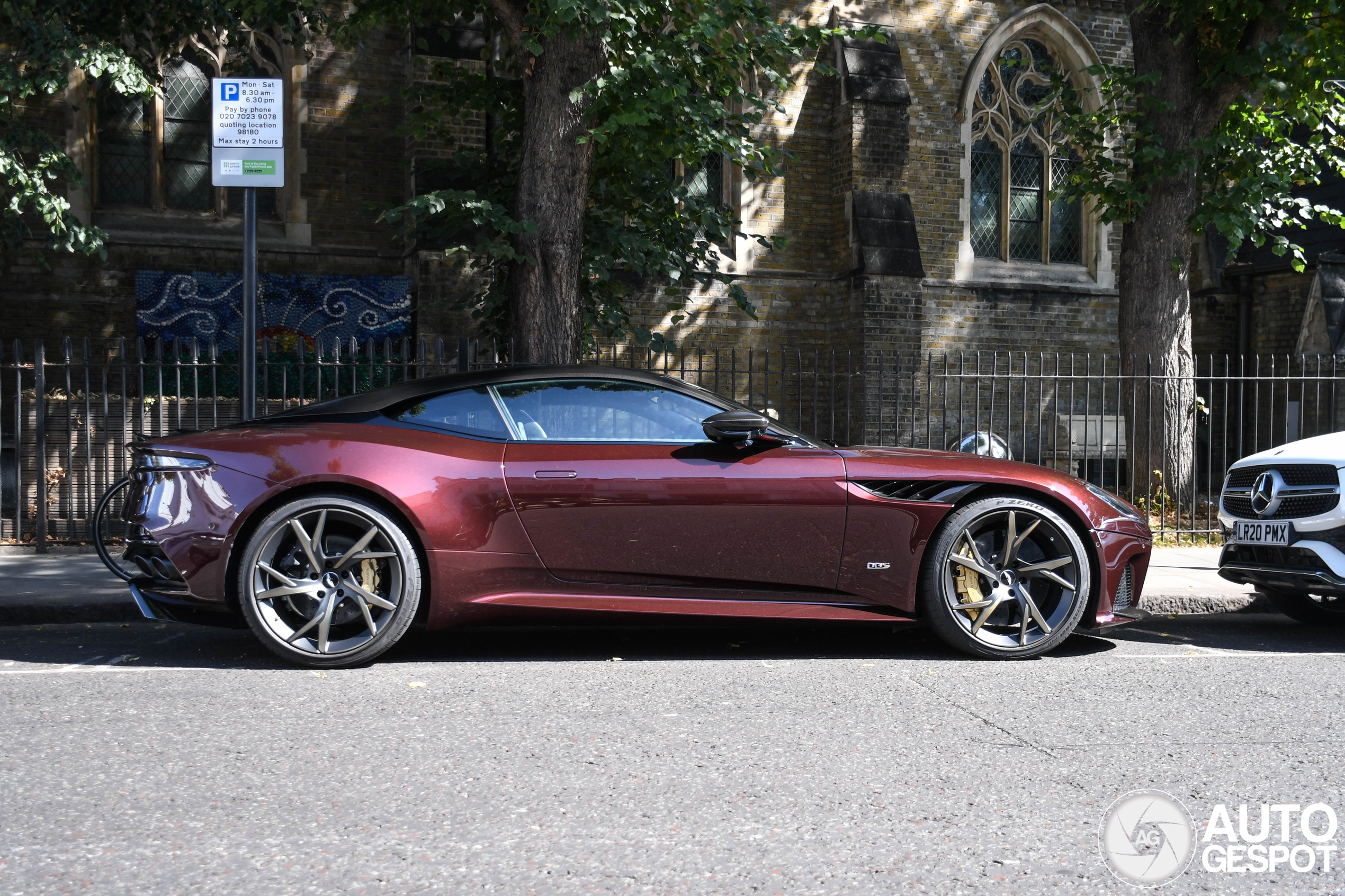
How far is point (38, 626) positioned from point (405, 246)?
887cm

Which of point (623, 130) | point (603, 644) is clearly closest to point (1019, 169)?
point (623, 130)

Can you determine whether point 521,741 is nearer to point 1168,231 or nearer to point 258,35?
point 1168,231

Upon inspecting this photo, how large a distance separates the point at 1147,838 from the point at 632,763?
1.53 m

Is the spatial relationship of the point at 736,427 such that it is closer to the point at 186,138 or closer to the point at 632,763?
the point at 632,763

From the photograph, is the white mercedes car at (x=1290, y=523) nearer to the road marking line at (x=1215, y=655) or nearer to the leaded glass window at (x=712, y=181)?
the road marking line at (x=1215, y=655)

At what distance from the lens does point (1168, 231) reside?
11148 mm

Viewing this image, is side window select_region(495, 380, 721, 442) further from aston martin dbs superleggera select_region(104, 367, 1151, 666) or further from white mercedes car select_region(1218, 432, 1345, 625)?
white mercedes car select_region(1218, 432, 1345, 625)

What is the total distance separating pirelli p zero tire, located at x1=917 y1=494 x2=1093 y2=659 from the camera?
5391 mm

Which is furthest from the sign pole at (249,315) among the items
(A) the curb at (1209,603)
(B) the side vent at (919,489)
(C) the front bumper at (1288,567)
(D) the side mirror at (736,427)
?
(C) the front bumper at (1288,567)

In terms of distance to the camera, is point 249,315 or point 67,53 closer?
point 249,315

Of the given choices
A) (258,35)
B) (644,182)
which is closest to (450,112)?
(644,182)

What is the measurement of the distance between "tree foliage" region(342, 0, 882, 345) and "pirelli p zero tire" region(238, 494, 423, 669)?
3.87 metres

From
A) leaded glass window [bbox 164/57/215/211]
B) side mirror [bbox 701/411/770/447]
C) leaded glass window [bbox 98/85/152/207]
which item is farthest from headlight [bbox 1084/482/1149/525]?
leaded glass window [bbox 98/85/152/207]

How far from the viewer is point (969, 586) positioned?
18.0 ft
